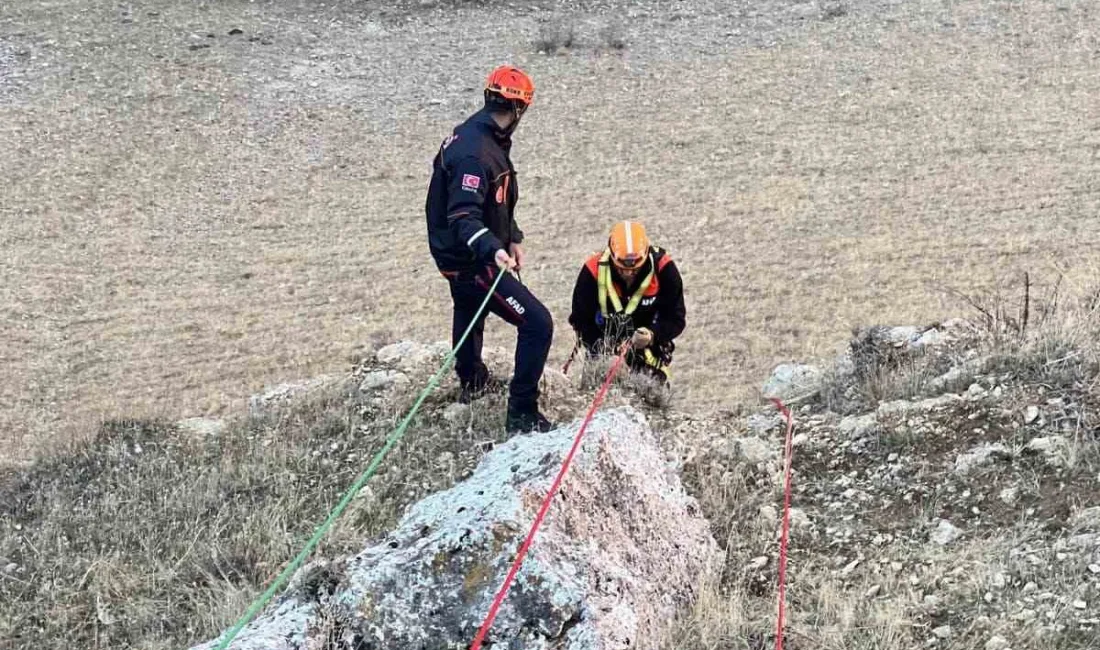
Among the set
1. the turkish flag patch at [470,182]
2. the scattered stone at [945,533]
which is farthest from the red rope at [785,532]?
the turkish flag patch at [470,182]

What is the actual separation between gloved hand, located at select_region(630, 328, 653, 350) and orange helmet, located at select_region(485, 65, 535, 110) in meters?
1.64

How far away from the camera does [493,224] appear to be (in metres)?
5.12

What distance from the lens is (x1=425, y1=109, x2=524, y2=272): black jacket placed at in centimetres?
482

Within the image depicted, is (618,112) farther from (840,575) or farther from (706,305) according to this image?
(840,575)

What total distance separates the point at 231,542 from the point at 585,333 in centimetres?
252

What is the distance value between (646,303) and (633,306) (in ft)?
0.28

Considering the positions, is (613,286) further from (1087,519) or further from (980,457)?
(1087,519)

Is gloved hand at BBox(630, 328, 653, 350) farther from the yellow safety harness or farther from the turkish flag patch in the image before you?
the turkish flag patch

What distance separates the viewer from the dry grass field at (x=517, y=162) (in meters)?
10.5

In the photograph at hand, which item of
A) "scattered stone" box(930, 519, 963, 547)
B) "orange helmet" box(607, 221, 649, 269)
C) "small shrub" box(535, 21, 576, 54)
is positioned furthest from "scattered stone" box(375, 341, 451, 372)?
"small shrub" box(535, 21, 576, 54)

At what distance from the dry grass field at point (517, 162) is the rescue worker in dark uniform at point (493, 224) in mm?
3291

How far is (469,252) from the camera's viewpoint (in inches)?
203

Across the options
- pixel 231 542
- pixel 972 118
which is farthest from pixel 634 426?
pixel 972 118

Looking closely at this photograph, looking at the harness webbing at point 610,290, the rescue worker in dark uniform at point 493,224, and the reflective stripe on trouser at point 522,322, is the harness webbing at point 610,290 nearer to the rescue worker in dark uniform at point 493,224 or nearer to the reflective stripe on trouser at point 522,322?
the rescue worker in dark uniform at point 493,224
